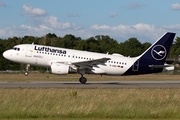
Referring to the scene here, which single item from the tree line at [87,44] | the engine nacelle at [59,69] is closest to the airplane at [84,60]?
the engine nacelle at [59,69]

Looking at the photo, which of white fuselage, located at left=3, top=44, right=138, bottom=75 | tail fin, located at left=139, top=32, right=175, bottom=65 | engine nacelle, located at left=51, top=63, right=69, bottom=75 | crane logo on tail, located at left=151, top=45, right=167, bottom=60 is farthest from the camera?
crane logo on tail, located at left=151, top=45, right=167, bottom=60

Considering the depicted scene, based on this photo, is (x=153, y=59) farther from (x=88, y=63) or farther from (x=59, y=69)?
(x=59, y=69)

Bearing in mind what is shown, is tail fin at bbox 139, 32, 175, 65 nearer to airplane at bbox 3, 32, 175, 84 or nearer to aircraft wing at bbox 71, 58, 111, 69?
airplane at bbox 3, 32, 175, 84

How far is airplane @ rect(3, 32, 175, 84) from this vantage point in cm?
3113

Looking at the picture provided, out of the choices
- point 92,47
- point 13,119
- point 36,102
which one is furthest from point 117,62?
point 92,47

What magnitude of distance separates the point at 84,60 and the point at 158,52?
1058 cm

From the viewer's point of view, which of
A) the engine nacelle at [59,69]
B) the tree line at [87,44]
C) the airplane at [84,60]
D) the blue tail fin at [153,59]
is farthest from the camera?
the tree line at [87,44]

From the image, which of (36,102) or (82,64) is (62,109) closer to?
(36,102)

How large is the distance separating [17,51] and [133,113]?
76.7 feet

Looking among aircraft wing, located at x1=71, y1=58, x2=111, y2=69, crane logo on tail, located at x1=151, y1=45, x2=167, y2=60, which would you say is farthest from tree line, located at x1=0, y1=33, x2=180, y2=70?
aircraft wing, located at x1=71, y1=58, x2=111, y2=69

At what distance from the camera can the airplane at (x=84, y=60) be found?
31.1 metres

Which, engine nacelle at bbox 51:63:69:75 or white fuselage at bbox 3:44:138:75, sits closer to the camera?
engine nacelle at bbox 51:63:69:75

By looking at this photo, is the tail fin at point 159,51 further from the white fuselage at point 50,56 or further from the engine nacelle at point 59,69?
the engine nacelle at point 59,69

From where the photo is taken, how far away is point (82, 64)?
3106cm
